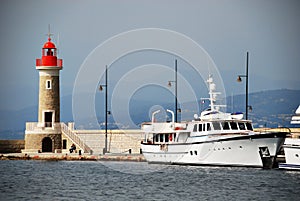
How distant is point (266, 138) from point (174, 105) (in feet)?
65.3

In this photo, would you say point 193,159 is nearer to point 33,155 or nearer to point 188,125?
point 188,125

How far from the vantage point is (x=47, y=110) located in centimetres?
6738

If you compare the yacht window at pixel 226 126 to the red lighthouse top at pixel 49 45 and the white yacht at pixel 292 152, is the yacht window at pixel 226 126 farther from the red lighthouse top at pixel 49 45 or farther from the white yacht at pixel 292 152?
the red lighthouse top at pixel 49 45

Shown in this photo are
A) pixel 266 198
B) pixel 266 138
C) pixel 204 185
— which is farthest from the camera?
pixel 266 138

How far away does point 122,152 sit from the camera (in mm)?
69125

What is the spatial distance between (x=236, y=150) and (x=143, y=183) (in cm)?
843

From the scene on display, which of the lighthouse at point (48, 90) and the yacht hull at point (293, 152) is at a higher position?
the lighthouse at point (48, 90)

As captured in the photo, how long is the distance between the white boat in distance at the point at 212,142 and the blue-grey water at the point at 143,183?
872mm

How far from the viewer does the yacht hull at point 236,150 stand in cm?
5003

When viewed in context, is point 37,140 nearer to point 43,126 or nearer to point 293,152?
point 43,126

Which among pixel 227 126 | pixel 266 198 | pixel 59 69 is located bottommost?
pixel 266 198

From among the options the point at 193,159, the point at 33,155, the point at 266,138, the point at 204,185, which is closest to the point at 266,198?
the point at 204,185

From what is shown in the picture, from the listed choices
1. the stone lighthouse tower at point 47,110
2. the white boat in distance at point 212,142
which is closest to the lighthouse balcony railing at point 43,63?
the stone lighthouse tower at point 47,110

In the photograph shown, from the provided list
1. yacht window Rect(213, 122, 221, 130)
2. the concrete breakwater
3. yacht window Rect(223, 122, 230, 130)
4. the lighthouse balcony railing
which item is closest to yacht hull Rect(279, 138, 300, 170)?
yacht window Rect(223, 122, 230, 130)
